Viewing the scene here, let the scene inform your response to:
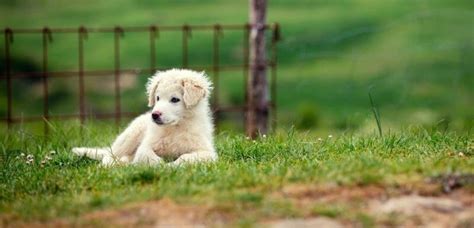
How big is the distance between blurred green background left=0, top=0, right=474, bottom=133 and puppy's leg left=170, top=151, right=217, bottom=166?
12887mm

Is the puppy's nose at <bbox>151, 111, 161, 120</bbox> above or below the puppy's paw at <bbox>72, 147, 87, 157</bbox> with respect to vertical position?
above

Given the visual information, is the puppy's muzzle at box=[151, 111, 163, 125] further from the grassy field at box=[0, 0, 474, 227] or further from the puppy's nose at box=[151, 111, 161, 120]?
the grassy field at box=[0, 0, 474, 227]

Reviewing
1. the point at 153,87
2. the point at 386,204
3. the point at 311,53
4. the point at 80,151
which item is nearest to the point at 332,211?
the point at 386,204

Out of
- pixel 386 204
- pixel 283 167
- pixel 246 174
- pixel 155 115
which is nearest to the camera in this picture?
pixel 386 204

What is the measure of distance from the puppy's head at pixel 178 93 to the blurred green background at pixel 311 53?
12708 millimetres

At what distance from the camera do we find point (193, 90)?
9.93 meters

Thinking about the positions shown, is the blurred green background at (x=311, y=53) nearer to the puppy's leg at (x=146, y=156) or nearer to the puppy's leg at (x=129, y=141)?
the puppy's leg at (x=129, y=141)

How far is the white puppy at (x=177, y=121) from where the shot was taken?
984 cm

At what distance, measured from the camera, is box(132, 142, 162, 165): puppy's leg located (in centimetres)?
974

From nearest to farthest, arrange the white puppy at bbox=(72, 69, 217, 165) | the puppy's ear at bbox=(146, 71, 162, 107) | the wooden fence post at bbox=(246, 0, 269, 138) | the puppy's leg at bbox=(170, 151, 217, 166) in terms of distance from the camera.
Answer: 1. the puppy's leg at bbox=(170, 151, 217, 166)
2. the white puppy at bbox=(72, 69, 217, 165)
3. the puppy's ear at bbox=(146, 71, 162, 107)
4. the wooden fence post at bbox=(246, 0, 269, 138)

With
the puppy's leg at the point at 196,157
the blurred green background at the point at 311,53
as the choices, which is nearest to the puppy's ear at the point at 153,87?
the puppy's leg at the point at 196,157

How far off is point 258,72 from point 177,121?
4255 mm

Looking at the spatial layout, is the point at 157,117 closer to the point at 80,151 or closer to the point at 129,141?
the point at 129,141

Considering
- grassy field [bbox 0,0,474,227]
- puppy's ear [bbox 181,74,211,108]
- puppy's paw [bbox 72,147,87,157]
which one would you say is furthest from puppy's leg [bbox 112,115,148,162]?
puppy's ear [bbox 181,74,211,108]
